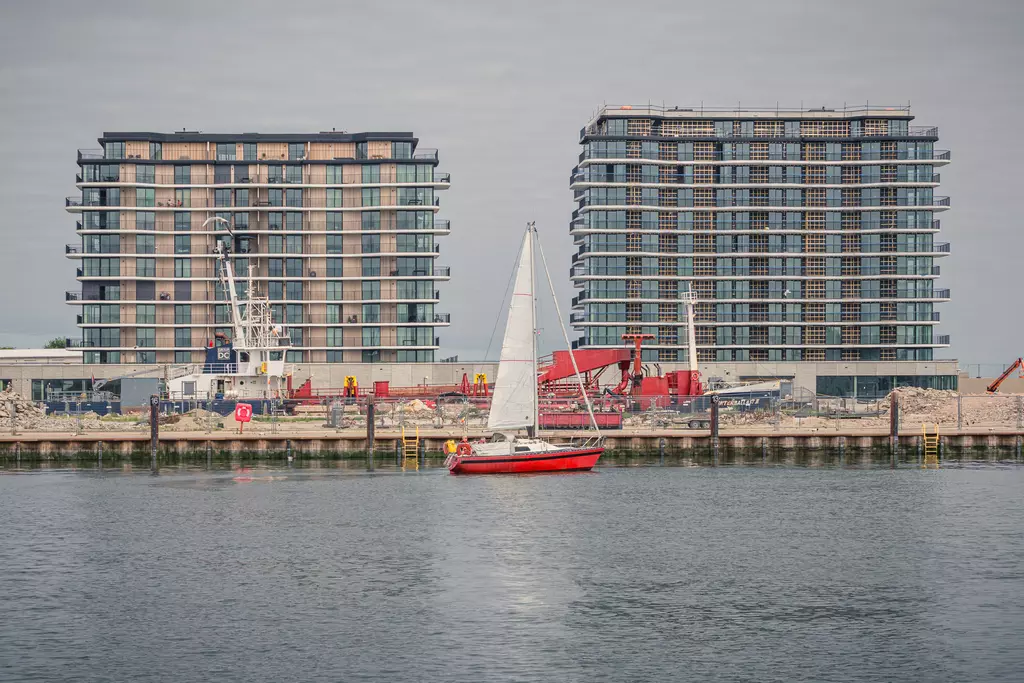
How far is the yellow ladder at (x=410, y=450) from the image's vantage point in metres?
80.2

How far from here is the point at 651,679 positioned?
30953mm

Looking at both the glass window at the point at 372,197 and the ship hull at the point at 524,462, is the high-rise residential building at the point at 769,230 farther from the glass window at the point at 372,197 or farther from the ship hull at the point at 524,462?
the ship hull at the point at 524,462

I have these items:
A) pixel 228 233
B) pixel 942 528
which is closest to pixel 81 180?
pixel 228 233

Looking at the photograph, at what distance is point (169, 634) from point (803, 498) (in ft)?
123

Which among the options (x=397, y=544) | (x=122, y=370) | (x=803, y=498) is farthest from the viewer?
(x=122, y=370)

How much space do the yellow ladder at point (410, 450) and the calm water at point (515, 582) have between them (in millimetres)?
10981

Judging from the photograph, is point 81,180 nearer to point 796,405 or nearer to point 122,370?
point 122,370

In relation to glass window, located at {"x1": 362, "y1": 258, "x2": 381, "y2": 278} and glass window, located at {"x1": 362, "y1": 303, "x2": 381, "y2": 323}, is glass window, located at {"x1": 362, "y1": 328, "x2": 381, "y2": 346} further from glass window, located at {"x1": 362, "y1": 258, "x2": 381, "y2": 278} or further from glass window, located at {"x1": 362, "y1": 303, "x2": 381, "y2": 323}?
glass window, located at {"x1": 362, "y1": 258, "x2": 381, "y2": 278}

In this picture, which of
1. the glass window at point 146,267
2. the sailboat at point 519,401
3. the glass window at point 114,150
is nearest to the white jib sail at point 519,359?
the sailboat at point 519,401

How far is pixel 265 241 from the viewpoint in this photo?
156750 mm

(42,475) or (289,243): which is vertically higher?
(289,243)

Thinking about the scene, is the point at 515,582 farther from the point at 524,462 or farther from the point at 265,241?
the point at 265,241

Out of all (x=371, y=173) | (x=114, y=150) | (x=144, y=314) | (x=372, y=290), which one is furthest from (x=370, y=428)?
(x=114, y=150)

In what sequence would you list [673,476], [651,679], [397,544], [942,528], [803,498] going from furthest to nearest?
[673,476], [803,498], [942,528], [397,544], [651,679]
